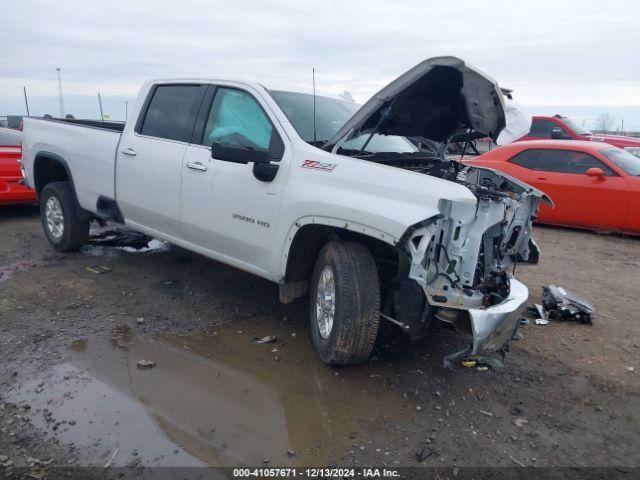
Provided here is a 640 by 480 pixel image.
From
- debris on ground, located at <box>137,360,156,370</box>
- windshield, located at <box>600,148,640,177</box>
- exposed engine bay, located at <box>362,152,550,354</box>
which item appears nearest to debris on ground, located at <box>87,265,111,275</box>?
debris on ground, located at <box>137,360,156,370</box>

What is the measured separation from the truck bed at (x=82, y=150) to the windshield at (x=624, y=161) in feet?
23.4

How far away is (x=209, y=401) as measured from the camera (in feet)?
11.0

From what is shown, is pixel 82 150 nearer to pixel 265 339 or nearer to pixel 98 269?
pixel 98 269

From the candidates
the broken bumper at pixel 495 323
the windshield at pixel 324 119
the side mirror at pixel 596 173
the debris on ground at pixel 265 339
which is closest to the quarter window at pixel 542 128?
the side mirror at pixel 596 173

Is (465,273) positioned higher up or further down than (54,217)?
higher up

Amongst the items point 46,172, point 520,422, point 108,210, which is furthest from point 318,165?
point 46,172

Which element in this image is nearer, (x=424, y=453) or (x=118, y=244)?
(x=424, y=453)

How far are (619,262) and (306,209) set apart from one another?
5123 millimetres

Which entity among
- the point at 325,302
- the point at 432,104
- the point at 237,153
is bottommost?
the point at 325,302

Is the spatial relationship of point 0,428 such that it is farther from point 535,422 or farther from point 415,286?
point 535,422

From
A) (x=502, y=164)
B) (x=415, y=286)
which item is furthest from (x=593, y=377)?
(x=502, y=164)

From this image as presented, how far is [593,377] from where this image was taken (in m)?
3.84

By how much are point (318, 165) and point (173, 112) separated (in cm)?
201

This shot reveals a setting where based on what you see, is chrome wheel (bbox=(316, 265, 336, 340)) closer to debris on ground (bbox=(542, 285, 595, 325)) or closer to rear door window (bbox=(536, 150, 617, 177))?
debris on ground (bbox=(542, 285, 595, 325))
